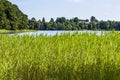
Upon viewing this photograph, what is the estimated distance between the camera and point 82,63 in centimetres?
552

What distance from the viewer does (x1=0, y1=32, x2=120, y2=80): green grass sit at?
5.21 m

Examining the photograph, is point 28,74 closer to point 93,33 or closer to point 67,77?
point 67,77

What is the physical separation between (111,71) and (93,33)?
3.17 m

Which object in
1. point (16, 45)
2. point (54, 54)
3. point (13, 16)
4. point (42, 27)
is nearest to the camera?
point (54, 54)

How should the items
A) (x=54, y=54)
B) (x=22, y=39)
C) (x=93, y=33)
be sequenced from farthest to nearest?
(x=93, y=33)
(x=22, y=39)
(x=54, y=54)

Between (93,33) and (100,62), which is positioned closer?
(100,62)

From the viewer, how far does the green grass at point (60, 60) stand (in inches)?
205

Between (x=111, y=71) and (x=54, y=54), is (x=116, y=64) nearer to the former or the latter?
(x=111, y=71)

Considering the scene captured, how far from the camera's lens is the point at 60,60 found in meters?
5.62

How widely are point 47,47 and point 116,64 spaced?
5.67ft

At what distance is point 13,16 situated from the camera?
6250 cm

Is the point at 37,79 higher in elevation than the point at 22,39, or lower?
lower

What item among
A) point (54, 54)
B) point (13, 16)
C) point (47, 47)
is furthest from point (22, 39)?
point (13, 16)

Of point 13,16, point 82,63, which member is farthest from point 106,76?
point 13,16
